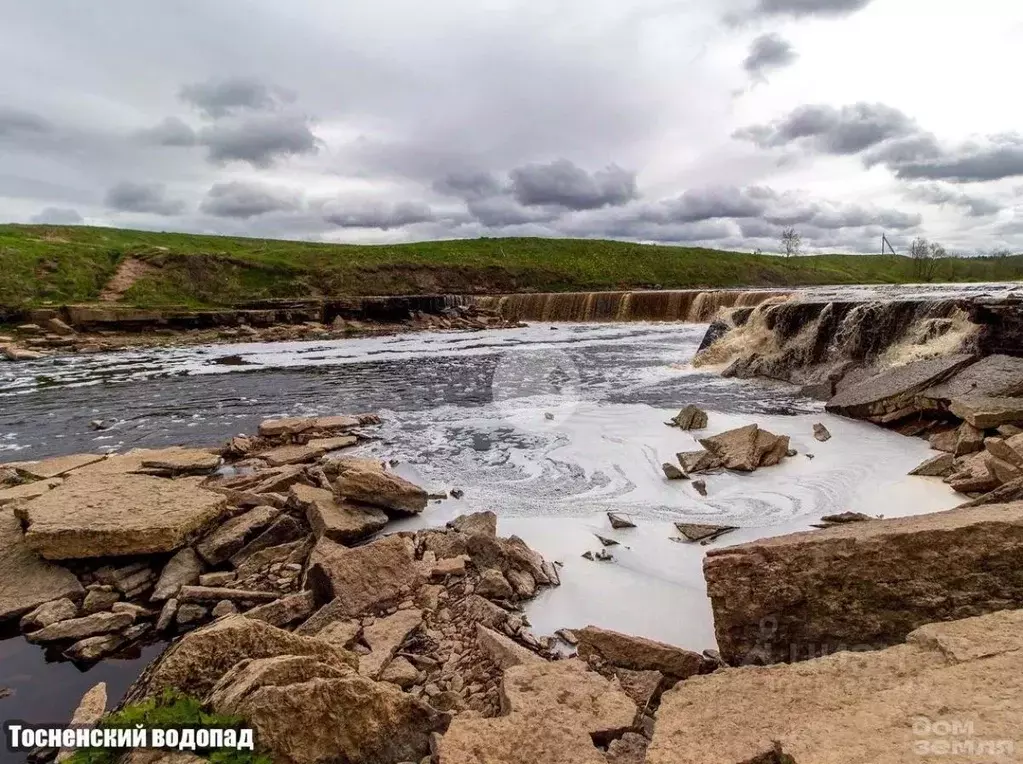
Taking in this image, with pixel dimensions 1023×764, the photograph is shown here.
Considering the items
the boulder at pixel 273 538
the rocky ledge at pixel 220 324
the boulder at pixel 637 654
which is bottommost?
the rocky ledge at pixel 220 324

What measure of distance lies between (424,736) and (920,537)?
8.59 ft

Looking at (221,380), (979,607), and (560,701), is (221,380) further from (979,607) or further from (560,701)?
(979,607)

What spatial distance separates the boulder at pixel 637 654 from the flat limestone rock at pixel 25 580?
3903 mm

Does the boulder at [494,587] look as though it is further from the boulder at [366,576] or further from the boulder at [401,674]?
the boulder at [401,674]

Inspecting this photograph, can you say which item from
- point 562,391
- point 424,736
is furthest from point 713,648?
point 562,391

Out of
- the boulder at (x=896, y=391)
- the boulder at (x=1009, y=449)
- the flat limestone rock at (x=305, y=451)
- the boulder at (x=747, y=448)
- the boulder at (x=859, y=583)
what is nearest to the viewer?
the boulder at (x=859, y=583)

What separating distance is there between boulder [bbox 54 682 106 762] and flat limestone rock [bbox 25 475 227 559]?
149cm

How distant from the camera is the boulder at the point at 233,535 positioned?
4.91 metres

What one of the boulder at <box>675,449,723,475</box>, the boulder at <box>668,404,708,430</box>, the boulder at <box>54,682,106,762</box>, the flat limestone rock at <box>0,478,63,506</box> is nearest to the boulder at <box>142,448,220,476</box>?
the flat limestone rock at <box>0,478,63,506</box>

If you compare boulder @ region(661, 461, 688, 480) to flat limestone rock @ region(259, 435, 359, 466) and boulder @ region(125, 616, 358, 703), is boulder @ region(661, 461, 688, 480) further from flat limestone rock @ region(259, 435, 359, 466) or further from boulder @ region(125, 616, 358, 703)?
flat limestone rock @ region(259, 435, 359, 466)

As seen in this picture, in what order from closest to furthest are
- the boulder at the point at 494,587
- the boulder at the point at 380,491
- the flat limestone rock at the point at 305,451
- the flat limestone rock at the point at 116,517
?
1. the boulder at the point at 494,587
2. the flat limestone rock at the point at 116,517
3. the boulder at the point at 380,491
4. the flat limestone rock at the point at 305,451

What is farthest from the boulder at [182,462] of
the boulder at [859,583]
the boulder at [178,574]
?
the boulder at [859,583]

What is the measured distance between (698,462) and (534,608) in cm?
357

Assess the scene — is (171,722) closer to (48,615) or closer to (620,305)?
(48,615)
